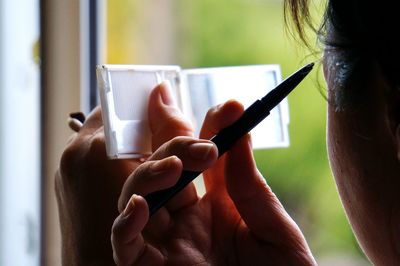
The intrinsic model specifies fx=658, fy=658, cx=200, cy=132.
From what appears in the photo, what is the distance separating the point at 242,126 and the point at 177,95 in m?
0.10

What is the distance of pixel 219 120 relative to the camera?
20.2 inches

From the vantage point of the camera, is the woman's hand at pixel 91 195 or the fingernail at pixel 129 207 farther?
the woman's hand at pixel 91 195

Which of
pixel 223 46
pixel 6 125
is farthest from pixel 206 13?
pixel 6 125

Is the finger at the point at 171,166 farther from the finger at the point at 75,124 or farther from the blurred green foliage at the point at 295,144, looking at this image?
the blurred green foliage at the point at 295,144

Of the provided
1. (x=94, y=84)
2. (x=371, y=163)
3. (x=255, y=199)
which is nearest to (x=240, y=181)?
(x=255, y=199)

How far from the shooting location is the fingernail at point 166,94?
1.79 ft

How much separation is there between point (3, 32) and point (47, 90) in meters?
0.09

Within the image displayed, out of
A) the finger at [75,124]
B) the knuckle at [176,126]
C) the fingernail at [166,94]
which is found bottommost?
the knuckle at [176,126]

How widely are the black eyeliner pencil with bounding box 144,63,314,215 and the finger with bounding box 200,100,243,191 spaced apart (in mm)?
11

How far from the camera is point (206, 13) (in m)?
0.78

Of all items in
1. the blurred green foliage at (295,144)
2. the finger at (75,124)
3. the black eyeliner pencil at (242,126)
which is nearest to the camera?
the black eyeliner pencil at (242,126)

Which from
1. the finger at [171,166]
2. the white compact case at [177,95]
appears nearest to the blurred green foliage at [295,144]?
the white compact case at [177,95]

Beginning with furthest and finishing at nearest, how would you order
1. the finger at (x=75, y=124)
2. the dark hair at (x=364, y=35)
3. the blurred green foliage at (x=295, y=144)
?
the blurred green foliage at (x=295, y=144), the finger at (x=75, y=124), the dark hair at (x=364, y=35)

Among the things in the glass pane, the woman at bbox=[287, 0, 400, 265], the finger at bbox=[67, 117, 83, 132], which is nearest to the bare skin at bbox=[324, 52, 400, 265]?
the woman at bbox=[287, 0, 400, 265]
